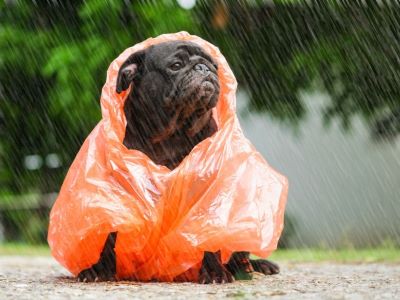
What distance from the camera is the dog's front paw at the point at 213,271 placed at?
14.0ft

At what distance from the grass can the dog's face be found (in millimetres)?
3067

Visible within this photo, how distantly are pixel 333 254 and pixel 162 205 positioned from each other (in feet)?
14.0

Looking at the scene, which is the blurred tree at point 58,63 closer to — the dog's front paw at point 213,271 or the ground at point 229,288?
the ground at point 229,288

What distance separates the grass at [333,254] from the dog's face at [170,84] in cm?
307

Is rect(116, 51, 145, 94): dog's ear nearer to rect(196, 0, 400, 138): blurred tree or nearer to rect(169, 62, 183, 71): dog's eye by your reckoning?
rect(169, 62, 183, 71): dog's eye

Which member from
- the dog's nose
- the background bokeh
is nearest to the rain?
the background bokeh

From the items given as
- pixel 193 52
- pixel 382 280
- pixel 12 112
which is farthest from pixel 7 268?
pixel 12 112

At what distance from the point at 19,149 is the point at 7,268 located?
5404 millimetres

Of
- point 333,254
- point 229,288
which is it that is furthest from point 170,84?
point 333,254

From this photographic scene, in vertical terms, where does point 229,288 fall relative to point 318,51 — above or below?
below

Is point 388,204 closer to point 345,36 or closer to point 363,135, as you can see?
point 363,135

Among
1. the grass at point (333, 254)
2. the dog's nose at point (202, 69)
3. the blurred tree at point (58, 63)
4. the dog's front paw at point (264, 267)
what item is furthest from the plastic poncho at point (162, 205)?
the blurred tree at point (58, 63)

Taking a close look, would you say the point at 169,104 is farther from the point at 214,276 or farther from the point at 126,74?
the point at 214,276

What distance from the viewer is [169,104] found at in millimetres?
4605
